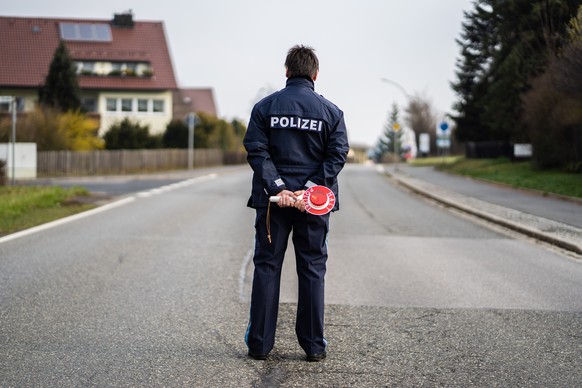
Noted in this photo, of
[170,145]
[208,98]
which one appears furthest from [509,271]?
[208,98]

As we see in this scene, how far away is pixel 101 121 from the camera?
203 feet

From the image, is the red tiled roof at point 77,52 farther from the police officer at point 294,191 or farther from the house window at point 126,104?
the police officer at point 294,191

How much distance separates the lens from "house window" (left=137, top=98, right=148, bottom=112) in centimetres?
6238

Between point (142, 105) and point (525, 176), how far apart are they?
39607 mm

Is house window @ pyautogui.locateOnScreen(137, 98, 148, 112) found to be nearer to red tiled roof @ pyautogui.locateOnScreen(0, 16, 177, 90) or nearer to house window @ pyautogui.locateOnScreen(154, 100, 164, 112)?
house window @ pyautogui.locateOnScreen(154, 100, 164, 112)

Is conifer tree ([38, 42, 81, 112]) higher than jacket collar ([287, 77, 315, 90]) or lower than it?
higher

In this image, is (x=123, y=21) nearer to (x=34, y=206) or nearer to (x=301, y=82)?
(x=34, y=206)

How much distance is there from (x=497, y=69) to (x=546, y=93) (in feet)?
32.4

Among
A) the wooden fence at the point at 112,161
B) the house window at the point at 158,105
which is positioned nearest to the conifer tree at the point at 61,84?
the wooden fence at the point at 112,161

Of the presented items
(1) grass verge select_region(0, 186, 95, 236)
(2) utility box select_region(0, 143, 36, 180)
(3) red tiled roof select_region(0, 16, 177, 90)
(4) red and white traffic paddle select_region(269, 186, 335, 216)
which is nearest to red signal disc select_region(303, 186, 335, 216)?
(4) red and white traffic paddle select_region(269, 186, 335, 216)

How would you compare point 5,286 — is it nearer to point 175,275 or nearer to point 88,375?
point 175,275

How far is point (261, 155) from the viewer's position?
4.91m

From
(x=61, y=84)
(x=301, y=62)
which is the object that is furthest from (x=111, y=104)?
(x=301, y=62)

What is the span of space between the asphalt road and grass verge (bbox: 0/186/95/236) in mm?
1491
